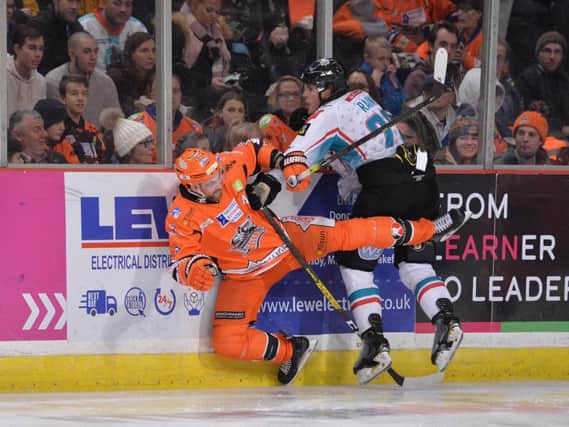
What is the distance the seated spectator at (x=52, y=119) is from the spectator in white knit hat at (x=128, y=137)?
185mm

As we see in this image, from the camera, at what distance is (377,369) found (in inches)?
184

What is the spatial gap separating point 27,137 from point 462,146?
2.12m

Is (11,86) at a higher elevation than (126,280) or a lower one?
higher

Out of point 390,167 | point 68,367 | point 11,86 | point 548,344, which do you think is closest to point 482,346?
point 548,344

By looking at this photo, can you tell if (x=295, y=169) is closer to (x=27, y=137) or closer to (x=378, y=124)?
(x=378, y=124)

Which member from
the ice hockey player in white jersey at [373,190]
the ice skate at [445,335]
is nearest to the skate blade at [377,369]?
the ice hockey player in white jersey at [373,190]

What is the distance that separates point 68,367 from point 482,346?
6.54 ft

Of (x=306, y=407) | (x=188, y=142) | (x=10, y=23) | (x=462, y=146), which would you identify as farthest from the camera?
(x=462, y=146)

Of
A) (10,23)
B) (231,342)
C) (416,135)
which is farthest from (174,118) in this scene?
(416,135)

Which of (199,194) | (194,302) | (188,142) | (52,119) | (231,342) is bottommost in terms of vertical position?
(231,342)

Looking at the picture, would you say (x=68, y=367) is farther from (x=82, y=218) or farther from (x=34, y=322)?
(x=82, y=218)

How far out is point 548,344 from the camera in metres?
5.17

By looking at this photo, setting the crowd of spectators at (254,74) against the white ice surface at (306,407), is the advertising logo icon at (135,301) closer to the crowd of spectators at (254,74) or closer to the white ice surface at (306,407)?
the white ice surface at (306,407)

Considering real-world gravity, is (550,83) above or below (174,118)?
above
